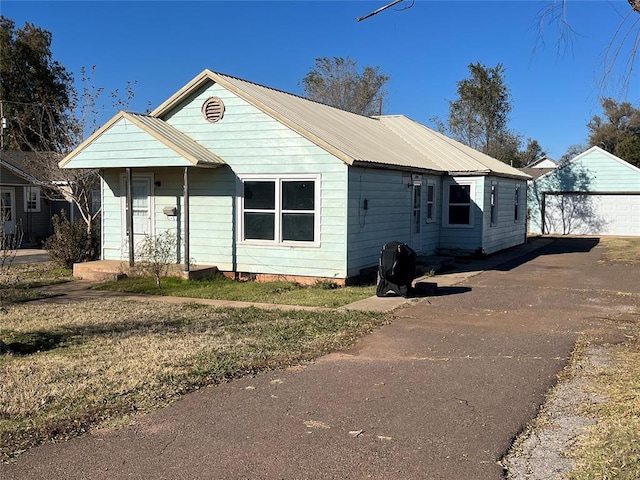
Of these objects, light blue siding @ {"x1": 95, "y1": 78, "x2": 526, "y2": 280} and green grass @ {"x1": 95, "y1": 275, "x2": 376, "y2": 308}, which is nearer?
green grass @ {"x1": 95, "y1": 275, "x2": 376, "y2": 308}

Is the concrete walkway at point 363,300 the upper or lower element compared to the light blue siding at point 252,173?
lower

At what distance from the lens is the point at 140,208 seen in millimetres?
14922

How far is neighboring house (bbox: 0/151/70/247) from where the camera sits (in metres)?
24.5

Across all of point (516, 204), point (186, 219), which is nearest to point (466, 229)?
point (516, 204)

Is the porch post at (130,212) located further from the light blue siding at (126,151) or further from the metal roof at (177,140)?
the metal roof at (177,140)

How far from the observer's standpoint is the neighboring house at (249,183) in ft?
41.8

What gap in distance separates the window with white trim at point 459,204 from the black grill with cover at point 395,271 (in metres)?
7.85

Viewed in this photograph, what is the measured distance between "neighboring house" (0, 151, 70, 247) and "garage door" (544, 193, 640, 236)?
24046 millimetres

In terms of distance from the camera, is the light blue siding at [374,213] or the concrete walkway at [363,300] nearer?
the concrete walkway at [363,300]

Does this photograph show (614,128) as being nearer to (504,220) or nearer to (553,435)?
(504,220)

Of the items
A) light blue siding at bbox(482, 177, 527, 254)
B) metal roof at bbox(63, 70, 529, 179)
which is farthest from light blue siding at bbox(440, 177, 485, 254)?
metal roof at bbox(63, 70, 529, 179)

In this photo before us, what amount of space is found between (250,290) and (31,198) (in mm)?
18187

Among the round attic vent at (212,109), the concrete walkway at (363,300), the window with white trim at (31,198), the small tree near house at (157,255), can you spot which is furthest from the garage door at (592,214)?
the window with white trim at (31,198)

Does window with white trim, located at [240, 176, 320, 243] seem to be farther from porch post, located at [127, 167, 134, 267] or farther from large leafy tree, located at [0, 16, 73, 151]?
large leafy tree, located at [0, 16, 73, 151]
